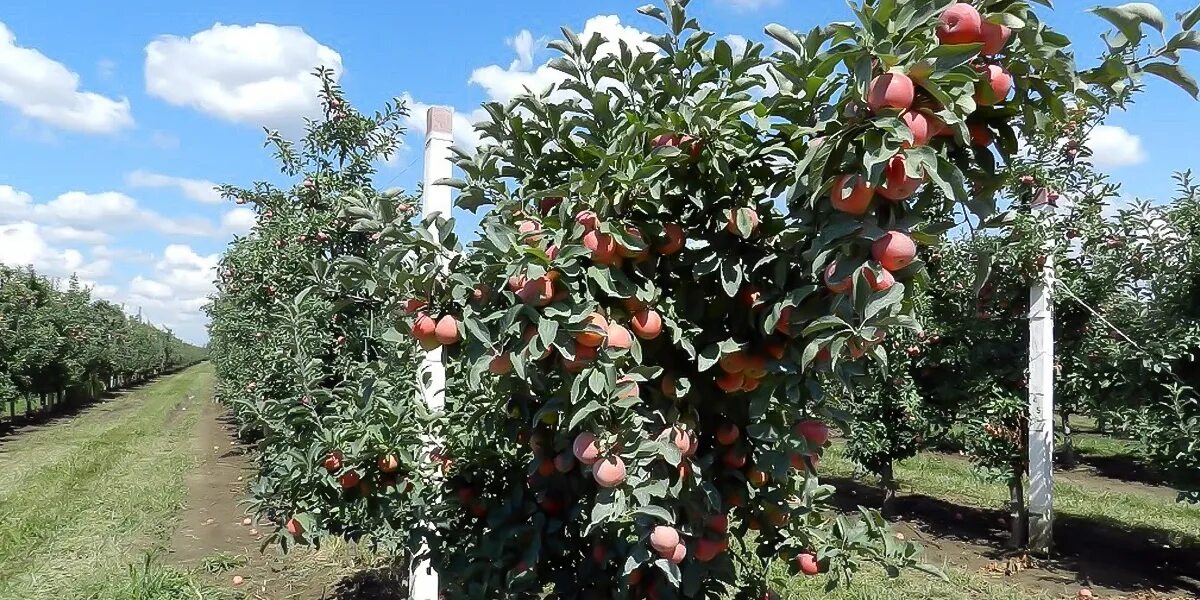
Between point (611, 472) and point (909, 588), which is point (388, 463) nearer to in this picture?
point (611, 472)

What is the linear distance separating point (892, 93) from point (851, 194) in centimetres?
17

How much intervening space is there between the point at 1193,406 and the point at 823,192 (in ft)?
19.0

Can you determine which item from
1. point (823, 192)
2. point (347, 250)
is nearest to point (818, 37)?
point (823, 192)

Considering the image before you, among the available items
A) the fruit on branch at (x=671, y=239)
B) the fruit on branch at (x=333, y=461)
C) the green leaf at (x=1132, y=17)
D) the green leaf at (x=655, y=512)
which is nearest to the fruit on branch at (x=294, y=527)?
the fruit on branch at (x=333, y=461)

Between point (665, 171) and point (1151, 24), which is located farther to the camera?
point (665, 171)

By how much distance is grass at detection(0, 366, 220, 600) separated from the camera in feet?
18.0

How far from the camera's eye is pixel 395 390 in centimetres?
347

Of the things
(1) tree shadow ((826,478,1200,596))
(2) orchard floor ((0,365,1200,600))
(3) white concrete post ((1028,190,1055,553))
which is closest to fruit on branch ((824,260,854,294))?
(2) orchard floor ((0,365,1200,600))

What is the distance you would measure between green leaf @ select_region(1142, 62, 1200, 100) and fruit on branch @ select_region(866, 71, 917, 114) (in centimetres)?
47

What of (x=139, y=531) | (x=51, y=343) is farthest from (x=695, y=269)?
(x=51, y=343)

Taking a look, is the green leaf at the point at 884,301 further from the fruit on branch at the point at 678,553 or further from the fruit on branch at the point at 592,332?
the fruit on branch at the point at 678,553

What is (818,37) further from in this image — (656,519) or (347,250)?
(347,250)

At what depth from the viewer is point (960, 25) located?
52.6 inches

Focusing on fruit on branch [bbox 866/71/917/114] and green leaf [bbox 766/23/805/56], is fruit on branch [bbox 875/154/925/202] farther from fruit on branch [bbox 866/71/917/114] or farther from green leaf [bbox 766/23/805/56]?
green leaf [bbox 766/23/805/56]
